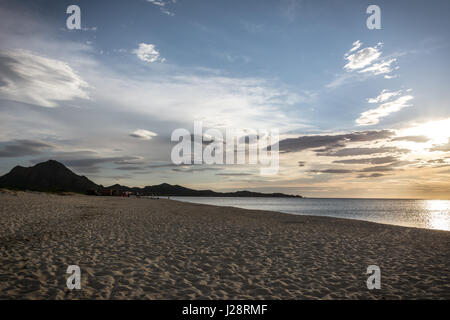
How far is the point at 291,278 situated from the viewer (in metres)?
9.56

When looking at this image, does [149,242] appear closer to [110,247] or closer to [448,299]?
[110,247]

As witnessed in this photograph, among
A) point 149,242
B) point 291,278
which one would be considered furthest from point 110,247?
point 291,278

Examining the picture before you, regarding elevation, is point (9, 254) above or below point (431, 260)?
above

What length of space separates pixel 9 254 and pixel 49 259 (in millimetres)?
1989

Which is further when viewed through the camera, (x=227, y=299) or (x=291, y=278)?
(x=291, y=278)

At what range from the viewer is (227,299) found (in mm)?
7801
